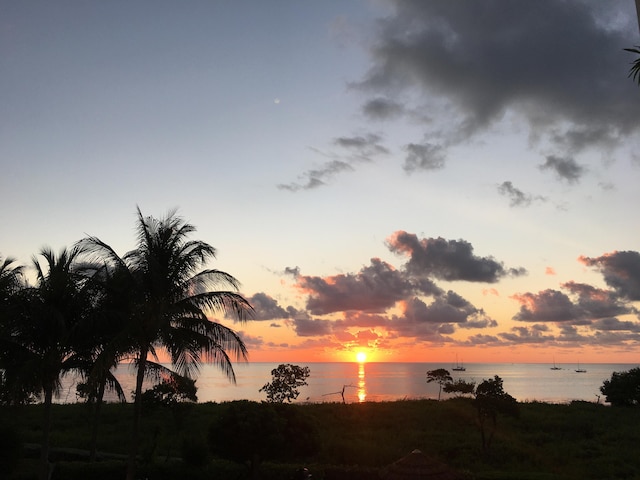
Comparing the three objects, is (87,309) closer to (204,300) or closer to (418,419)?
(204,300)

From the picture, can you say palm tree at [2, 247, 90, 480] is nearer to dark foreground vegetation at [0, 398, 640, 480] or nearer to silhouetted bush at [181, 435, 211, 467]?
dark foreground vegetation at [0, 398, 640, 480]

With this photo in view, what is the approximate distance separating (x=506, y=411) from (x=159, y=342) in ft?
81.5

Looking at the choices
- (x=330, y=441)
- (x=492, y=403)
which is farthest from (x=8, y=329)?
(x=492, y=403)

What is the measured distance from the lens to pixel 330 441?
127ft

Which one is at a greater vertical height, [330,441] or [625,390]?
[625,390]

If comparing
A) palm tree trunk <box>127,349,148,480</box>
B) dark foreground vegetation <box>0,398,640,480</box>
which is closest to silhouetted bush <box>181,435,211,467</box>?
dark foreground vegetation <box>0,398,640,480</box>

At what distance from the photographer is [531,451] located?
37000mm

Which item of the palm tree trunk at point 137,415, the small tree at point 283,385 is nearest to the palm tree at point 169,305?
the palm tree trunk at point 137,415

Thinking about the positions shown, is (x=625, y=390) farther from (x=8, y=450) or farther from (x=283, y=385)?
(x=8, y=450)

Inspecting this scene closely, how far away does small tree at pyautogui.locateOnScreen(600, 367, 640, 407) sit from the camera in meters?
63.4

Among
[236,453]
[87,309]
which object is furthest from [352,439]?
[87,309]

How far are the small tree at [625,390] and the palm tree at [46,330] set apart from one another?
6001 cm

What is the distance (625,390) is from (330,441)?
142 feet

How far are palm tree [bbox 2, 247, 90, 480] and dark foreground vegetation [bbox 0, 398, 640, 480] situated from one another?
3.11 meters
